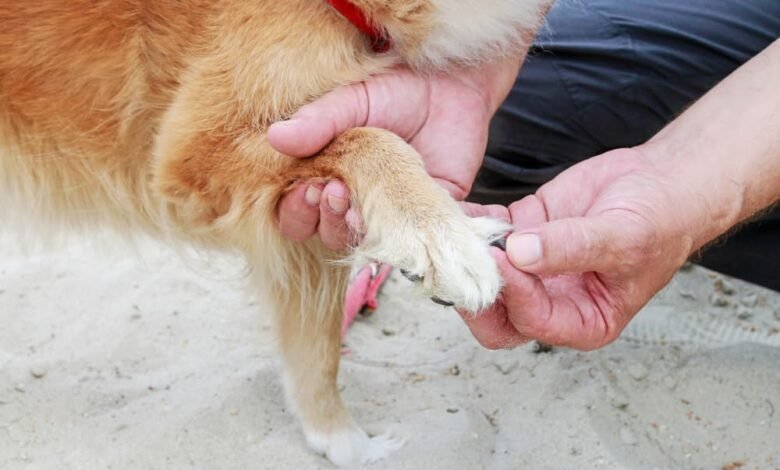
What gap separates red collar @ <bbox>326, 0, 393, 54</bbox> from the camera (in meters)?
2.08

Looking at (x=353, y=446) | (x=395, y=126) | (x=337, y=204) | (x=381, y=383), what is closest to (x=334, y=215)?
(x=337, y=204)

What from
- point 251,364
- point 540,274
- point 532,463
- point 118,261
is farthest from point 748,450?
point 118,261

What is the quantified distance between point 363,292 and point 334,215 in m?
1.29

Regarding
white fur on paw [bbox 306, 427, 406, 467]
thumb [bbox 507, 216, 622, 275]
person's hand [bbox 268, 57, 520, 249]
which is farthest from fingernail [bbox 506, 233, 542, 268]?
white fur on paw [bbox 306, 427, 406, 467]

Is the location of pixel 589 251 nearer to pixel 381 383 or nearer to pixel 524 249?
pixel 524 249

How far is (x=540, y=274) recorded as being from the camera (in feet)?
5.84

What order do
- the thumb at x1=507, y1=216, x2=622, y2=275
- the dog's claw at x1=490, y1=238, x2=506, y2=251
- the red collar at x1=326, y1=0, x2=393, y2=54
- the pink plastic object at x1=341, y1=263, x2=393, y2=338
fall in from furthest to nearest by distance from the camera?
the pink plastic object at x1=341, y1=263, x2=393, y2=338
the red collar at x1=326, y1=0, x2=393, y2=54
the dog's claw at x1=490, y1=238, x2=506, y2=251
the thumb at x1=507, y1=216, x2=622, y2=275

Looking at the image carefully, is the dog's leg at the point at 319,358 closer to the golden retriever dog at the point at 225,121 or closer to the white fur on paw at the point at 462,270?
the golden retriever dog at the point at 225,121

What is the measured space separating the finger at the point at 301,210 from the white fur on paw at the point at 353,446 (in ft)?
2.58

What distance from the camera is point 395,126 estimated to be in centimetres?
219

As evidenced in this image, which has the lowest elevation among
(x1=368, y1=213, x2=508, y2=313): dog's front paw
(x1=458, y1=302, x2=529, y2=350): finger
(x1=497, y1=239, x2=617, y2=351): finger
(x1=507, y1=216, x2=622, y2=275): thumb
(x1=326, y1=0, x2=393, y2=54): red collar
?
(x1=458, y1=302, x2=529, y2=350): finger

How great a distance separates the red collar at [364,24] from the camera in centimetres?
208

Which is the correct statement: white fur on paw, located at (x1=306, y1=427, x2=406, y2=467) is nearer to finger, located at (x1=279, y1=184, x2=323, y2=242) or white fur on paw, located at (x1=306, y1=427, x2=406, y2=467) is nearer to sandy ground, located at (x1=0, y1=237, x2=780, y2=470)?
sandy ground, located at (x1=0, y1=237, x2=780, y2=470)

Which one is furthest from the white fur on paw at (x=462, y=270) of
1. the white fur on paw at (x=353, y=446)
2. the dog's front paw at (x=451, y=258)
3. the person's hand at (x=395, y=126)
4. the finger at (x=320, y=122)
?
the white fur on paw at (x=353, y=446)
